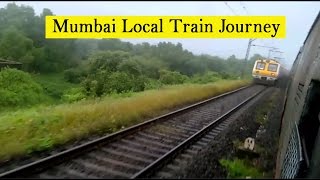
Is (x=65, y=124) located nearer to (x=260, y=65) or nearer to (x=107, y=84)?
(x=107, y=84)

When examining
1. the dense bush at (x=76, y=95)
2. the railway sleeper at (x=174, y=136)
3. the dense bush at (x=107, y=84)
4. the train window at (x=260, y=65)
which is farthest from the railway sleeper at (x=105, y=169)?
the train window at (x=260, y=65)

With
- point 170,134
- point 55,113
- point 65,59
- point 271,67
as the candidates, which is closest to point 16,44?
point 65,59

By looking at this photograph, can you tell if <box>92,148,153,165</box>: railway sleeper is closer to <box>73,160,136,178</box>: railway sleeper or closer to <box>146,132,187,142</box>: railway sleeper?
<box>73,160,136,178</box>: railway sleeper

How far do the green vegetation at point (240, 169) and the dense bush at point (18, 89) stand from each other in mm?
28464

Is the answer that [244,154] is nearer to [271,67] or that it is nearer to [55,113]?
[55,113]

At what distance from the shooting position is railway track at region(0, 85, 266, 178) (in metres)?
6.73

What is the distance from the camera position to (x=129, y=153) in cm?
832

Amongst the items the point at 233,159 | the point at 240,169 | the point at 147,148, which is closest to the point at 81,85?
the point at 147,148

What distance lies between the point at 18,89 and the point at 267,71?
24.8m

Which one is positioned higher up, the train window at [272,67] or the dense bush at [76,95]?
the train window at [272,67]

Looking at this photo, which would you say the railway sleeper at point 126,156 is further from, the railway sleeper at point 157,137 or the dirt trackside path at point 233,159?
the railway sleeper at point 157,137

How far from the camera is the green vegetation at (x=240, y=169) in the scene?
718 cm

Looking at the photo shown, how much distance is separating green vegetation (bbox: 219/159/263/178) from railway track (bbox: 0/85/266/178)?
1084 mm

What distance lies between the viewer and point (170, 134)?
10812 mm
